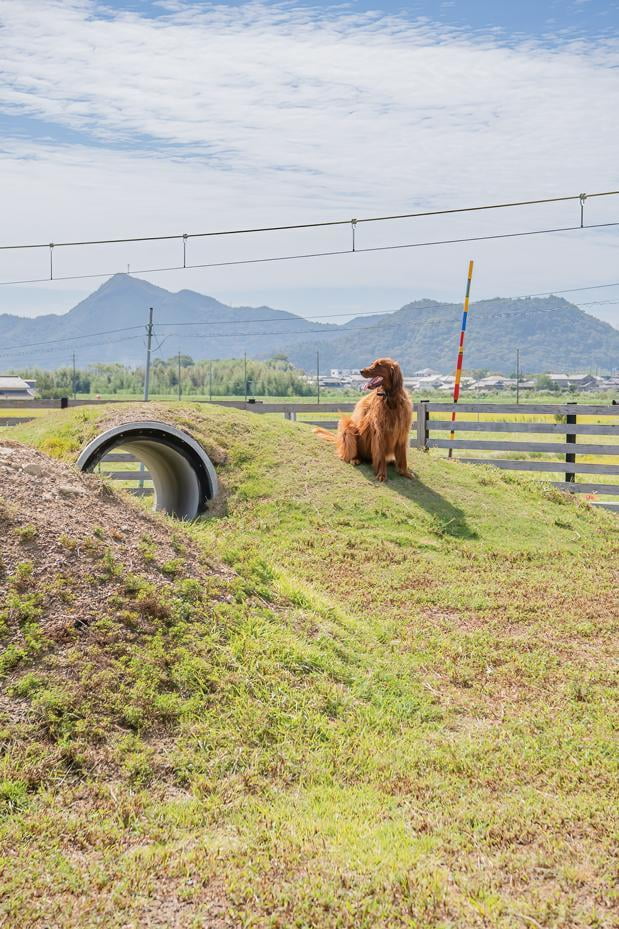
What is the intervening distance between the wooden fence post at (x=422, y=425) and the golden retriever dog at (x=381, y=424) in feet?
10.0

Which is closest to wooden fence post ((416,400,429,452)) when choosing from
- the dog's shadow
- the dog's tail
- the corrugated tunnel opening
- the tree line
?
the dog's tail

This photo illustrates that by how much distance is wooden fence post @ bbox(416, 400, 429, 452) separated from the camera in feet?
51.0

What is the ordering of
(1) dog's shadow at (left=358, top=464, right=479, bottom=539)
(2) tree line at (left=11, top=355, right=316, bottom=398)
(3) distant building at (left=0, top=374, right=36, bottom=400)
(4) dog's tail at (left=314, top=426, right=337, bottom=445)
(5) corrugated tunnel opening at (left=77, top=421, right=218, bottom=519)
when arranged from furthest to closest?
(2) tree line at (left=11, top=355, right=316, bottom=398), (3) distant building at (left=0, top=374, right=36, bottom=400), (4) dog's tail at (left=314, top=426, right=337, bottom=445), (1) dog's shadow at (left=358, top=464, right=479, bottom=539), (5) corrugated tunnel opening at (left=77, top=421, right=218, bottom=519)

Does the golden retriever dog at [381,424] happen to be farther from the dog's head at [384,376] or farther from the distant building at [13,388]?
the distant building at [13,388]

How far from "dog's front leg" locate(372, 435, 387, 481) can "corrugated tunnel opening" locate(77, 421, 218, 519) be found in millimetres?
2235

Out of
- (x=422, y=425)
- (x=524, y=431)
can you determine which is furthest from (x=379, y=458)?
(x=524, y=431)

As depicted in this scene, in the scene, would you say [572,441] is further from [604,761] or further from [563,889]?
[563,889]

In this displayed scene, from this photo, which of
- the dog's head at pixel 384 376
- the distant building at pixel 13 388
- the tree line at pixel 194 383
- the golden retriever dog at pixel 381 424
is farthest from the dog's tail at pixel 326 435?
the distant building at pixel 13 388

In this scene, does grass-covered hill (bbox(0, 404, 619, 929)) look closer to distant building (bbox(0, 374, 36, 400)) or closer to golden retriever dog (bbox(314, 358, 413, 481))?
golden retriever dog (bbox(314, 358, 413, 481))

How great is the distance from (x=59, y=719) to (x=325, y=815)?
147cm

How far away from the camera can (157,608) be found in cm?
575

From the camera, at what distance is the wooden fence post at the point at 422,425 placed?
612 inches

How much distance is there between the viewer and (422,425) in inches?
618

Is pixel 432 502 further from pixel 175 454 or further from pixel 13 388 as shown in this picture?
pixel 13 388
